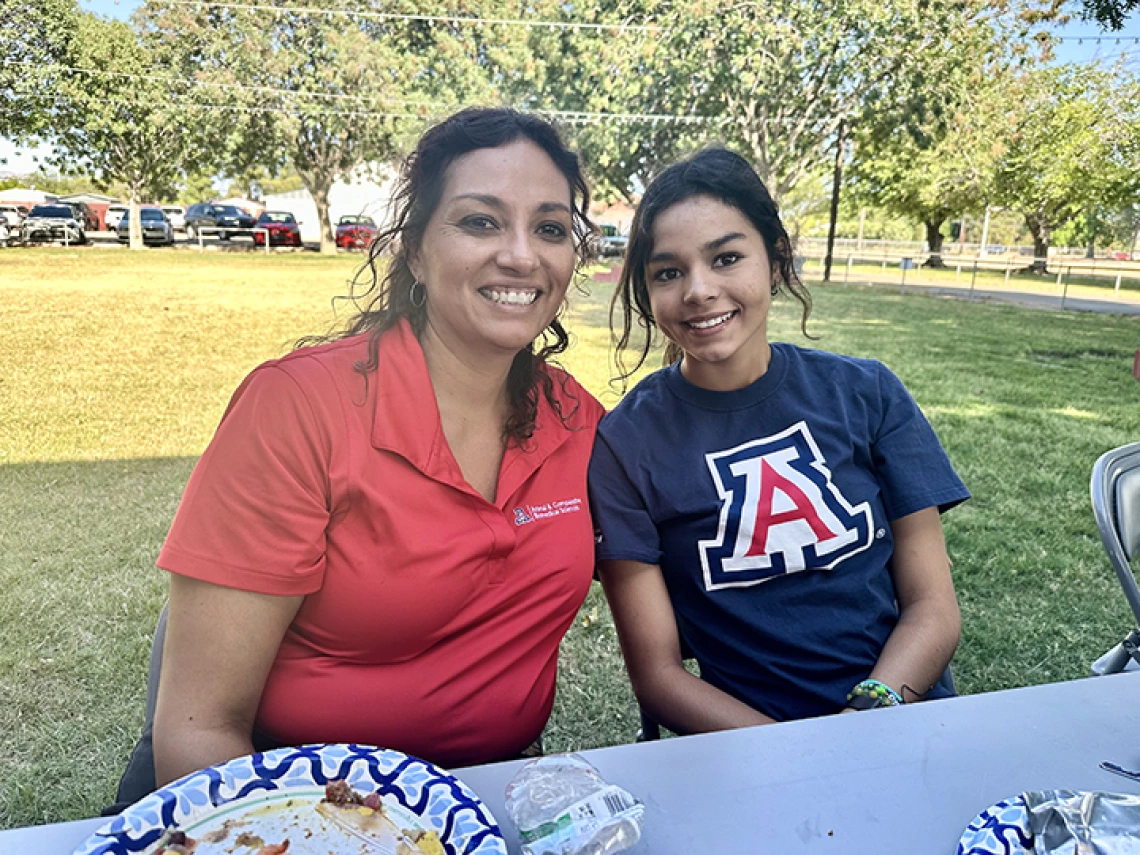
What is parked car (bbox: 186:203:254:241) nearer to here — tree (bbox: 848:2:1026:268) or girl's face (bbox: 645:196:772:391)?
tree (bbox: 848:2:1026:268)

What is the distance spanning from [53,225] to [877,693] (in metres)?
24.6

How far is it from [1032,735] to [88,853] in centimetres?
103

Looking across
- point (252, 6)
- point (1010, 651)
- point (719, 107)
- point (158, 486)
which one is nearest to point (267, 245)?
point (252, 6)

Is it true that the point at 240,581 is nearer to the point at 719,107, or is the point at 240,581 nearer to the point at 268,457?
the point at 268,457

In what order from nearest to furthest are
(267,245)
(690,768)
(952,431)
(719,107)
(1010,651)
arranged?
(690,768) → (1010,651) → (952,431) → (719,107) → (267,245)

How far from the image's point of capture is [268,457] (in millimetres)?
1129

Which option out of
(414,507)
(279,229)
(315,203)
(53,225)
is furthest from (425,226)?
(315,203)

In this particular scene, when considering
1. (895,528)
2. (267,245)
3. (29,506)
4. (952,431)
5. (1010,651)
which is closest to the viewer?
(895,528)

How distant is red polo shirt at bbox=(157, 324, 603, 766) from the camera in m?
1.11

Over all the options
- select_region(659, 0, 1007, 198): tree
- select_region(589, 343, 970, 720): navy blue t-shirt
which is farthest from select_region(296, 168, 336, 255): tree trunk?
select_region(589, 343, 970, 720): navy blue t-shirt

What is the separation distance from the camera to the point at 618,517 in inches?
59.2

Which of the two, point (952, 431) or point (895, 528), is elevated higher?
point (895, 528)

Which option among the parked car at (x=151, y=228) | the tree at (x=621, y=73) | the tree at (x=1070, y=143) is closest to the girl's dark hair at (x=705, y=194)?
the tree at (x=621, y=73)

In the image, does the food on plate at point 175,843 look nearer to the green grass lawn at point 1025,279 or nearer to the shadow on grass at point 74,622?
the shadow on grass at point 74,622
